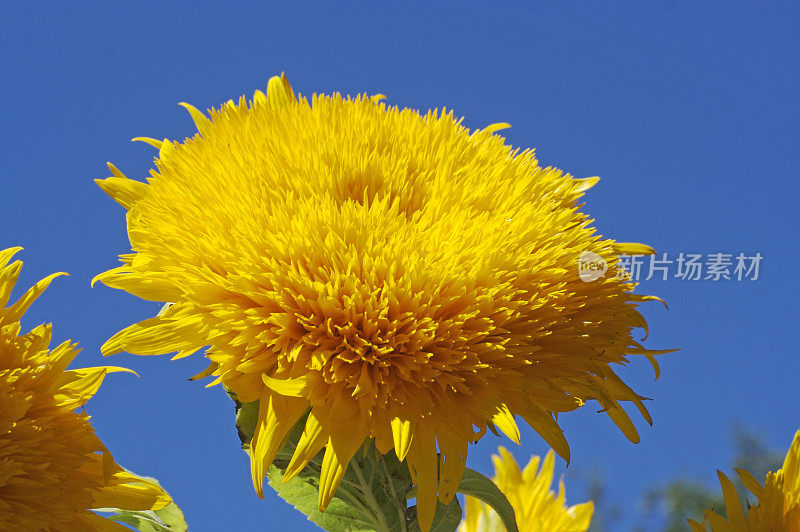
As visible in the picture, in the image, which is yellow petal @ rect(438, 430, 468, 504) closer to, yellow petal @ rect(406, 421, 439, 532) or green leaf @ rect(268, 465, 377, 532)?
yellow petal @ rect(406, 421, 439, 532)

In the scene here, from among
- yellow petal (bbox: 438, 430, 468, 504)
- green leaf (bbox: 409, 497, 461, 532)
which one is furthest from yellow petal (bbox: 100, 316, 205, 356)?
green leaf (bbox: 409, 497, 461, 532)

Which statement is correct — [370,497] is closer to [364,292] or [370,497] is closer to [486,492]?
[486,492]

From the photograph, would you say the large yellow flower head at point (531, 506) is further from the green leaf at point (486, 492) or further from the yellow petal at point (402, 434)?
the yellow petal at point (402, 434)

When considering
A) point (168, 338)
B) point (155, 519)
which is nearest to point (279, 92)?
point (168, 338)

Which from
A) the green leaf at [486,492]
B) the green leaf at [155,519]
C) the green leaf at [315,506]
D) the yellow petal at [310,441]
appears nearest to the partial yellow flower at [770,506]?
the green leaf at [486,492]

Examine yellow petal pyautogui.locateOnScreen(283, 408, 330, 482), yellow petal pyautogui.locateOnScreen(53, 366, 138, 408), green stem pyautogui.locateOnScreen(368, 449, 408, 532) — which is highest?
yellow petal pyautogui.locateOnScreen(53, 366, 138, 408)

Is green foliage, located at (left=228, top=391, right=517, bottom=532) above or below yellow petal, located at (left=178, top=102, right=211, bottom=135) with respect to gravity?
below
